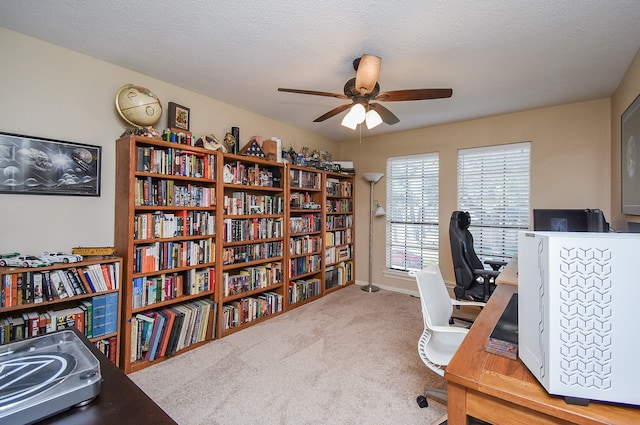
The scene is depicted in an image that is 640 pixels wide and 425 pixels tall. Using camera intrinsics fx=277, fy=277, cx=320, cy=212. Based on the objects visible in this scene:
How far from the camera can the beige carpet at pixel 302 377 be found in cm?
174

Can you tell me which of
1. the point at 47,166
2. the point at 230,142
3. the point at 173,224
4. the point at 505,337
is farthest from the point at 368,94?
the point at 47,166

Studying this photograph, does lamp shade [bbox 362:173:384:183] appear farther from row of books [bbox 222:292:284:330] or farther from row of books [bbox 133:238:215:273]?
row of books [bbox 133:238:215:273]

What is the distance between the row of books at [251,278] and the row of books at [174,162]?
3.44 feet

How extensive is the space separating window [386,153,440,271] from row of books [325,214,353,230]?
64 centimetres

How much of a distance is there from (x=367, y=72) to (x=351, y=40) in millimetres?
339

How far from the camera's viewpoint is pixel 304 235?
3.81 m

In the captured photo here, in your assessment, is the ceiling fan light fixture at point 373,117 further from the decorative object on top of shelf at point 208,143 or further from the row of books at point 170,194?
the row of books at point 170,194

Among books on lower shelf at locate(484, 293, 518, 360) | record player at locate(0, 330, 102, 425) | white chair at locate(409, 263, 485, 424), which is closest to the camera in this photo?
record player at locate(0, 330, 102, 425)

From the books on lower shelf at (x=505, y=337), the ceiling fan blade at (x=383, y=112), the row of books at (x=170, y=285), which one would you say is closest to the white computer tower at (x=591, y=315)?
the books on lower shelf at (x=505, y=337)

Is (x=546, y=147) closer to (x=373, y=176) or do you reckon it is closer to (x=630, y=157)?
(x=630, y=157)

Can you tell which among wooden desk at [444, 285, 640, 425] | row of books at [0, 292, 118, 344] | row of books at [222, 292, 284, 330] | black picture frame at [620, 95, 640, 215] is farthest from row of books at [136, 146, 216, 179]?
black picture frame at [620, 95, 640, 215]

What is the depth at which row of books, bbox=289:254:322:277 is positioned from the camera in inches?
142

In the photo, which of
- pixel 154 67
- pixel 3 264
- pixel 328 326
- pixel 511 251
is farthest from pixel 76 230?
pixel 511 251

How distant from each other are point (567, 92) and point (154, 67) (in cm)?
387
